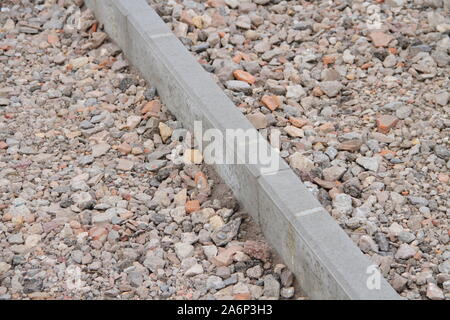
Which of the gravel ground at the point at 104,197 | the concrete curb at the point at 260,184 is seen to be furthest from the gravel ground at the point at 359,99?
the gravel ground at the point at 104,197

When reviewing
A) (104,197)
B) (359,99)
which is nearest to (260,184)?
(104,197)

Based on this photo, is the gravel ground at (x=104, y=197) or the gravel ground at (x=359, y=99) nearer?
the gravel ground at (x=104, y=197)

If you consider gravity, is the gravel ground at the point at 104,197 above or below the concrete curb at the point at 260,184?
below

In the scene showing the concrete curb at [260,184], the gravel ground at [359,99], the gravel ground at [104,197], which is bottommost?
the gravel ground at [104,197]

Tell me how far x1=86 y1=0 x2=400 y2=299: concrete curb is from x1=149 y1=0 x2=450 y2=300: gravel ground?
0.27 meters

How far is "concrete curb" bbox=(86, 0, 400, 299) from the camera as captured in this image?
3.44 meters

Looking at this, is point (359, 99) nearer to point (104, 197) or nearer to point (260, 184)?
point (260, 184)

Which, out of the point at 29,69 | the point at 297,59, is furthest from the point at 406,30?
the point at 29,69

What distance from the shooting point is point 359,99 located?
4.83 metres

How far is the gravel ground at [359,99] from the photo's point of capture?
3.91 metres

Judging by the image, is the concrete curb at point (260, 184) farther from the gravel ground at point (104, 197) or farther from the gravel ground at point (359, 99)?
the gravel ground at point (359, 99)

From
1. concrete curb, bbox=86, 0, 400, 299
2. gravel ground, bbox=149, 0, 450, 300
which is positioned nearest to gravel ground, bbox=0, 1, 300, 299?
concrete curb, bbox=86, 0, 400, 299

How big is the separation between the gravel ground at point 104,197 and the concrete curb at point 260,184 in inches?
4.2

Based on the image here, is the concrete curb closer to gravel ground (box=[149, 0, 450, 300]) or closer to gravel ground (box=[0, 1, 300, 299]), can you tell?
gravel ground (box=[0, 1, 300, 299])
